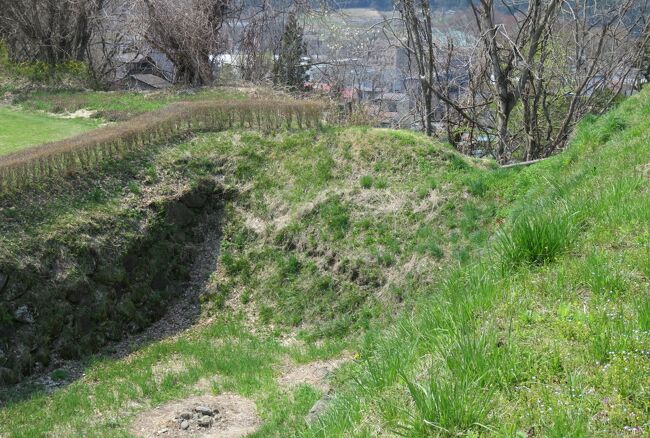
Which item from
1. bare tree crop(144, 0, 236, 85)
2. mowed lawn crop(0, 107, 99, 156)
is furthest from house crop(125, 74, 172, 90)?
mowed lawn crop(0, 107, 99, 156)

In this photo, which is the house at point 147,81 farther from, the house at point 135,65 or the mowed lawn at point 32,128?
the mowed lawn at point 32,128

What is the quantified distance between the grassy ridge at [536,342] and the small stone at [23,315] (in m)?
7.08

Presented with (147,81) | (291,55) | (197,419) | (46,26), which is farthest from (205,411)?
(147,81)

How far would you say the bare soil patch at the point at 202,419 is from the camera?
765cm

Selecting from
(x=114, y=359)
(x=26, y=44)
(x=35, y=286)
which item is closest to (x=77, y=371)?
(x=114, y=359)

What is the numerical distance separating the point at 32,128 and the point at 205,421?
34.1ft

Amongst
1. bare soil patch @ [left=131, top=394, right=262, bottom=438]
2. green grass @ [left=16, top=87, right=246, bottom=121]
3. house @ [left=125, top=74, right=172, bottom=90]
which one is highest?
house @ [left=125, top=74, right=172, bottom=90]

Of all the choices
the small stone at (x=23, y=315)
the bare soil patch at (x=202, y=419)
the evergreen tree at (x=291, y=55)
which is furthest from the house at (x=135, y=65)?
the bare soil patch at (x=202, y=419)

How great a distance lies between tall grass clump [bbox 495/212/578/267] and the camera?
15.8 ft

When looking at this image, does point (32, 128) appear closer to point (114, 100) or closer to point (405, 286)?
point (114, 100)

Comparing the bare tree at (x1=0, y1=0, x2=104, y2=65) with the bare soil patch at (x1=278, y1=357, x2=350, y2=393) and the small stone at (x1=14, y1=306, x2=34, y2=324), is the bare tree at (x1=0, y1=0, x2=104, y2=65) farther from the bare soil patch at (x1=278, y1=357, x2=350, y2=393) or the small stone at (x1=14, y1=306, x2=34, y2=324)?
the bare soil patch at (x1=278, y1=357, x2=350, y2=393)

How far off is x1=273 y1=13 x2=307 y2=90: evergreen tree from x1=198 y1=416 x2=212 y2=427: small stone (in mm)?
18826

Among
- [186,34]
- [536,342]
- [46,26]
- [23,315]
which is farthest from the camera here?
[46,26]

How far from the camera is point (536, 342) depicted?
3781 millimetres
